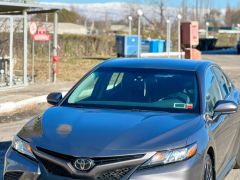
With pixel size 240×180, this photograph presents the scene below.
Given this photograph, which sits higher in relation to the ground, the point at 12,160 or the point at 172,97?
the point at 172,97

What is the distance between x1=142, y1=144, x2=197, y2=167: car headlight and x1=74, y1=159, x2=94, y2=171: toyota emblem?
42cm

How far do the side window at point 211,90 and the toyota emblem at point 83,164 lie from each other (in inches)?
65.3

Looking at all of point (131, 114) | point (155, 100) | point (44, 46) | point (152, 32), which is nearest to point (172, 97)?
point (155, 100)

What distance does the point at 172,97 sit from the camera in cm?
585

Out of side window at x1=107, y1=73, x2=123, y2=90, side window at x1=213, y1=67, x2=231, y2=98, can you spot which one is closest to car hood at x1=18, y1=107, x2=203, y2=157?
side window at x1=107, y1=73, x2=123, y2=90

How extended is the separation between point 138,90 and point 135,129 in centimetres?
109

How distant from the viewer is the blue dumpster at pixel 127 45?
3453 cm

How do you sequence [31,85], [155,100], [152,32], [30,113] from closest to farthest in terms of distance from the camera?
[155,100], [30,113], [31,85], [152,32]

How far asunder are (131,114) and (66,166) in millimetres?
1068

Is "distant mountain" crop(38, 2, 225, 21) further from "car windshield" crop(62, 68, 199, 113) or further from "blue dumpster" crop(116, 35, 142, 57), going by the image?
"car windshield" crop(62, 68, 199, 113)

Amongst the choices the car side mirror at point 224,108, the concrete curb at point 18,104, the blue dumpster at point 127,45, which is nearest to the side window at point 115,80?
the car side mirror at point 224,108

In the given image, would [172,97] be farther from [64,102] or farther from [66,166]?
[66,166]

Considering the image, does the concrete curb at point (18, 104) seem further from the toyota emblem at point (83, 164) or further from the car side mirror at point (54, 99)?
the toyota emblem at point (83, 164)

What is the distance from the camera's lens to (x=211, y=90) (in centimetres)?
614
